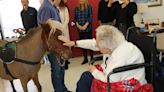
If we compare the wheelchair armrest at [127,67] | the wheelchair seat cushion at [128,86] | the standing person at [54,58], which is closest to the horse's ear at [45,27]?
the standing person at [54,58]

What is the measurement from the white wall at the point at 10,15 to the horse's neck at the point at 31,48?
2.67 meters

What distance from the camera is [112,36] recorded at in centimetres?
208

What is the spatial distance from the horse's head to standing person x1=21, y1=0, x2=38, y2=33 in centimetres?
223

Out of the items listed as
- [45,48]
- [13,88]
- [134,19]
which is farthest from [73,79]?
[134,19]

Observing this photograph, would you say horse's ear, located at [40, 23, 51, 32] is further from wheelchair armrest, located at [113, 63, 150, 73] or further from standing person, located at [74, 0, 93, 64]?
standing person, located at [74, 0, 93, 64]

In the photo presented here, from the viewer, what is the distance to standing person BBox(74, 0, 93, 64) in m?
5.09

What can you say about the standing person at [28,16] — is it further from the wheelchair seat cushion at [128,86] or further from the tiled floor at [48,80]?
the wheelchair seat cushion at [128,86]

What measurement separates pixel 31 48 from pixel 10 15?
2807mm

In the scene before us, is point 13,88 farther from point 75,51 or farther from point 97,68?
point 75,51

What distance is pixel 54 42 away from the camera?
2.71m

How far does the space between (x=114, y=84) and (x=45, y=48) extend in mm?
1065

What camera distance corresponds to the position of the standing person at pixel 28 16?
4887 mm

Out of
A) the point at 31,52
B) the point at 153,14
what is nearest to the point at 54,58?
the point at 31,52

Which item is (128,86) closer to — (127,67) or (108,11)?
(127,67)
